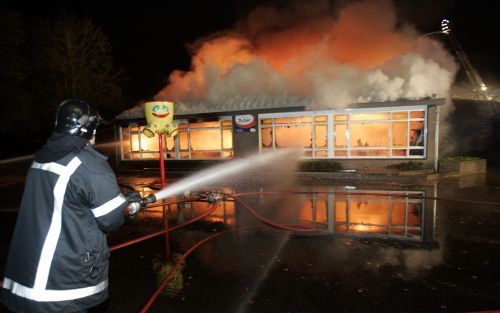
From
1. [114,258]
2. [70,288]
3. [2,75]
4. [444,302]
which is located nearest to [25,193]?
[70,288]

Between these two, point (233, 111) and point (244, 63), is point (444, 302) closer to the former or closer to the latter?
point (233, 111)

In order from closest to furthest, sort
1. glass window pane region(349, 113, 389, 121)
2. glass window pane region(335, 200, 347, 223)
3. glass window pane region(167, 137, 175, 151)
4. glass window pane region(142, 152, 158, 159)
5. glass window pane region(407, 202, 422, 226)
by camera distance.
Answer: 1. glass window pane region(407, 202, 422, 226)
2. glass window pane region(335, 200, 347, 223)
3. glass window pane region(349, 113, 389, 121)
4. glass window pane region(167, 137, 175, 151)
5. glass window pane region(142, 152, 158, 159)

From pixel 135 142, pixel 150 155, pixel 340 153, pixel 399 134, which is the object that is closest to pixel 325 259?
pixel 340 153

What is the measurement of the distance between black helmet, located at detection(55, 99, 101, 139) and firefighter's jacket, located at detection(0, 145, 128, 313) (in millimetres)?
266

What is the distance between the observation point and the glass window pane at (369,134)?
16797 millimetres

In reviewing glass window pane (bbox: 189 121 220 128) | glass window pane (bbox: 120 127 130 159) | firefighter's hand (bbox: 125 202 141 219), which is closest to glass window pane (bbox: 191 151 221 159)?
glass window pane (bbox: 189 121 220 128)

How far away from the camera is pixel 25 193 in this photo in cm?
224

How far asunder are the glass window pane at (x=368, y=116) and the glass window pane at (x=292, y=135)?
2436 mm

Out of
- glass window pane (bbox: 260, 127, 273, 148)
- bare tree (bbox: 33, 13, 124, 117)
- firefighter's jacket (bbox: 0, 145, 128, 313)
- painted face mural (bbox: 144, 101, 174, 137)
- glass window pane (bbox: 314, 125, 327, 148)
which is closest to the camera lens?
firefighter's jacket (bbox: 0, 145, 128, 313)

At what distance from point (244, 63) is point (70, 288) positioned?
2238cm

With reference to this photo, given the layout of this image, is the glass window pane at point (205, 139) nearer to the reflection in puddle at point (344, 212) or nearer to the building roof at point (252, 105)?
the building roof at point (252, 105)

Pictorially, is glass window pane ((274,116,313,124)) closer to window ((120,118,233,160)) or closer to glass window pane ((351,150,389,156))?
glass window pane ((351,150,389,156))

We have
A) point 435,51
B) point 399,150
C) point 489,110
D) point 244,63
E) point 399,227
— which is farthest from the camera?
point 489,110

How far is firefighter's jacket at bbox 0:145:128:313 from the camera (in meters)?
2.13
